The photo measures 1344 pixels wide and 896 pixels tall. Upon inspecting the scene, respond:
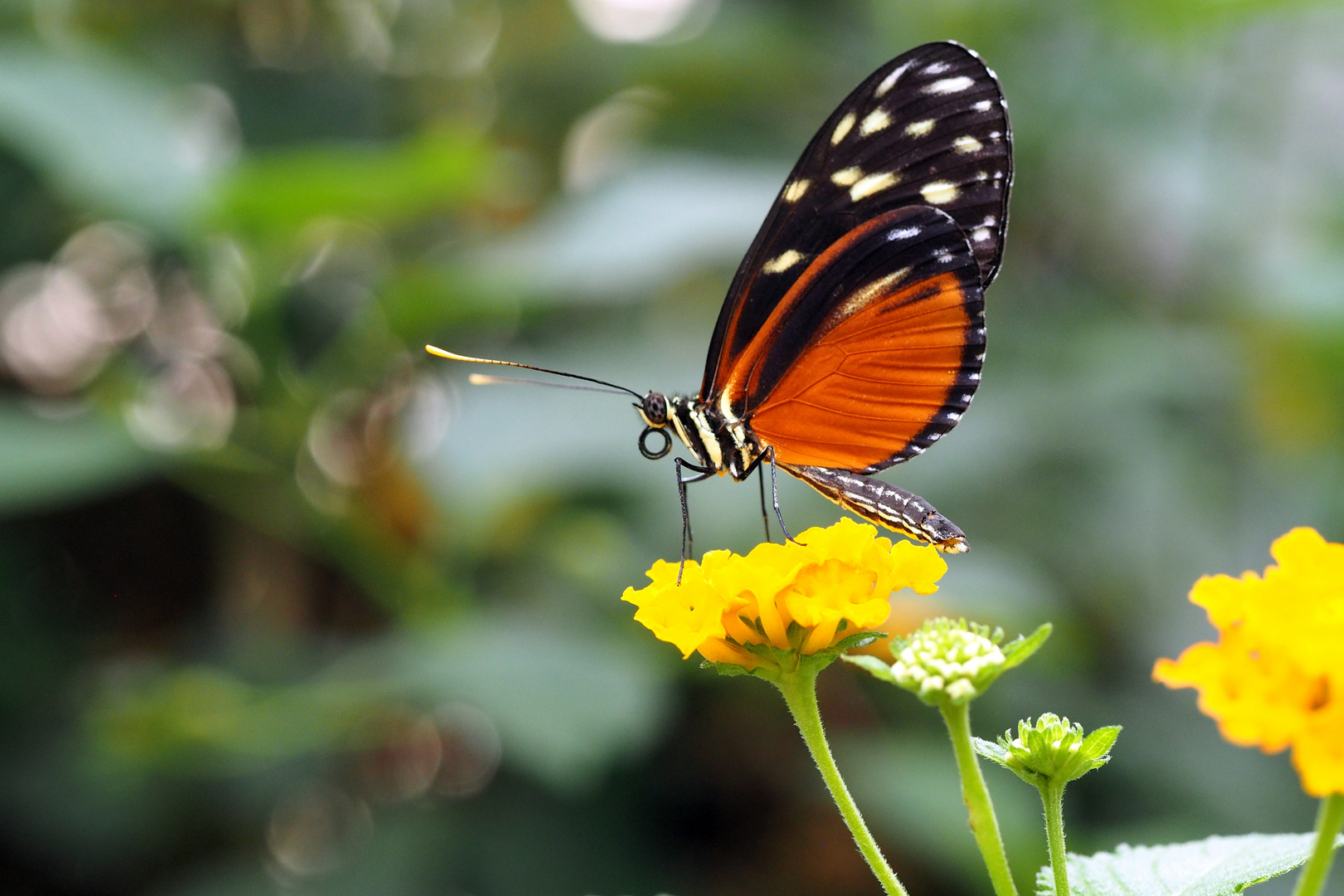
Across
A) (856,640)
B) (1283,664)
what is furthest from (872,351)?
(1283,664)

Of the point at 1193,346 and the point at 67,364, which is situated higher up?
the point at 1193,346

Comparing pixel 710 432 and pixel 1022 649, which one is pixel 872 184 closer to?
pixel 710 432

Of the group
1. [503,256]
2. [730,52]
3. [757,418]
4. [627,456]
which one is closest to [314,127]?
[503,256]

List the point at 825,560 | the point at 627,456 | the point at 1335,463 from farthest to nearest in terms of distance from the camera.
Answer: the point at 1335,463 → the point at 627,456 → the point at 825,560

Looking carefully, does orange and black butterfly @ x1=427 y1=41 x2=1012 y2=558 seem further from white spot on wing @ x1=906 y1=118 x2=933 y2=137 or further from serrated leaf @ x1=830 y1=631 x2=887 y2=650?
serrated leaf @ x1=830 y1=631 x2=887 y2=650

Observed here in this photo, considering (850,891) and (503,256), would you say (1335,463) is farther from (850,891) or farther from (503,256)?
(503,256)

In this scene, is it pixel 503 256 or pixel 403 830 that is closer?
pixel 403 830

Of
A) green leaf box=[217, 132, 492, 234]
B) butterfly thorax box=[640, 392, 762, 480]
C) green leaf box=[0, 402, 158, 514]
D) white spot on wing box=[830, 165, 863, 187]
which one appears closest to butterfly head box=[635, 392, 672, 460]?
butterfly thorax box=[640, 392, 762, 480]
